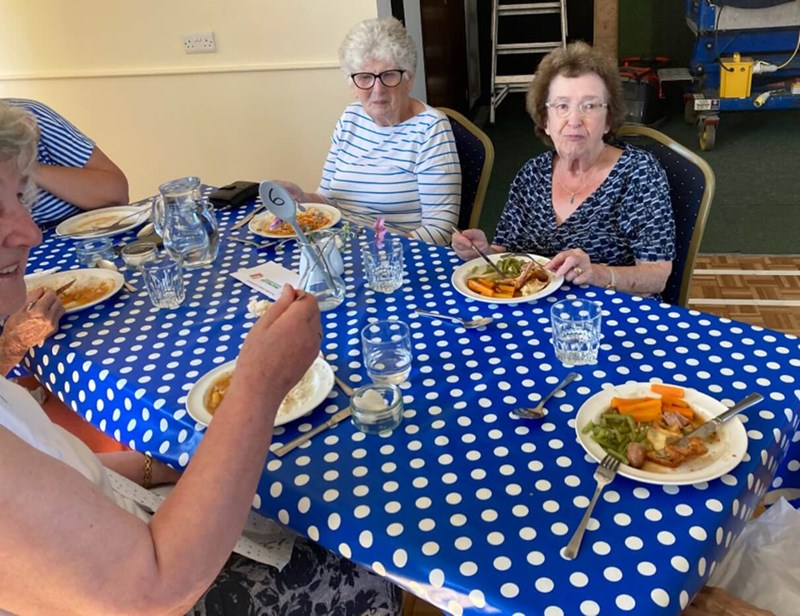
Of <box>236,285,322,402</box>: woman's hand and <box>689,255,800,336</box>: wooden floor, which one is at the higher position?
<box>236,285,322,402</box>: woman's hand

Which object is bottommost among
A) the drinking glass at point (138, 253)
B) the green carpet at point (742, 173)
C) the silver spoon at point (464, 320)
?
the green carpet at point (742, 173)

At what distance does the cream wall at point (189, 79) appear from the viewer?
3354 mm

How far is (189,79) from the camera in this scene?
3602mm

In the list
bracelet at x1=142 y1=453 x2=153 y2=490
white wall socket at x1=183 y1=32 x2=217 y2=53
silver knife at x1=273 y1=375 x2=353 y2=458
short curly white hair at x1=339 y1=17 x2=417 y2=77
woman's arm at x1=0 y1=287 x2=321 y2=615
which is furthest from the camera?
white wall socket at x1=183 y1=32 x2=217 y2=53

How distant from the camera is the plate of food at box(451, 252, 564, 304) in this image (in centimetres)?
148

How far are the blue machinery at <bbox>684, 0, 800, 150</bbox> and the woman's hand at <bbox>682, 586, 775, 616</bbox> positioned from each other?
422cm

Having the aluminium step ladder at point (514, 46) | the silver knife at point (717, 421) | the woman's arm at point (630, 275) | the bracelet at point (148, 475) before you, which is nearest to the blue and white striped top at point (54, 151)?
the bracelet at point (148, 475)

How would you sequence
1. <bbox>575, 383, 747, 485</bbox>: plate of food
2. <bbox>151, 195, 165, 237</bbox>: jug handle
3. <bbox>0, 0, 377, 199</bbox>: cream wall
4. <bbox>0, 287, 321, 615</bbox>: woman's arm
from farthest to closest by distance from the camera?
<bbox>0, 0, 377, 199</bbox>: cream wall, <bbox>151, 195, 165, 237</bbox>: jug handle, <bbox>575, 383, 747, 485</bbox>: plate of food, <bbox>0, 287, 321, 615</bbox>: woman's arm

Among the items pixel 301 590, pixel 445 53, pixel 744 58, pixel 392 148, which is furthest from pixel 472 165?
pixel 744 58

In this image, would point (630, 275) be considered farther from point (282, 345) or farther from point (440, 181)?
point (282, 345)

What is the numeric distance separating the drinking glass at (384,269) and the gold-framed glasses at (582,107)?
1.96 ft

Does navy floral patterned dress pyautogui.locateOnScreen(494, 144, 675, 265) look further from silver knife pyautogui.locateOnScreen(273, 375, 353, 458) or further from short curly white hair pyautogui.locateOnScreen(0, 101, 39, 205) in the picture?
short curly white hair pyautogui.locateOnScreen(0, 101, 39, 205)

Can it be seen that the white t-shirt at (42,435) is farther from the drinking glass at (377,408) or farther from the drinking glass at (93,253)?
the drinking glass at (93,253)

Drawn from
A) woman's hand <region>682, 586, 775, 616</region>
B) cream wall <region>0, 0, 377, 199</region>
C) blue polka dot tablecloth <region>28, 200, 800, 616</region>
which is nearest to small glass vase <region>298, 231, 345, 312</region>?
blue polka dot tablecloth <region>28, 200, 800, 616</region>
